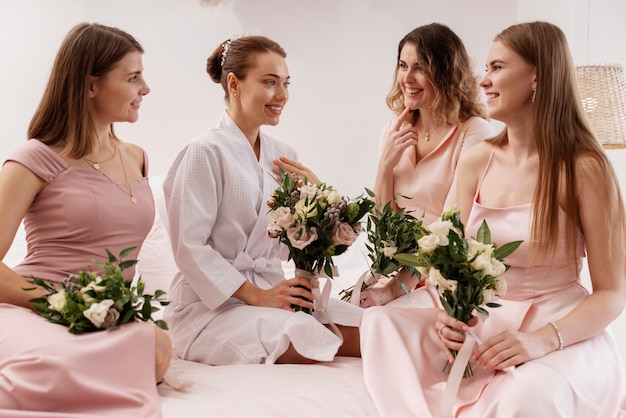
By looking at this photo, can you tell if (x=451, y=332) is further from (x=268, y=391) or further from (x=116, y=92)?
(x=116, y=92)

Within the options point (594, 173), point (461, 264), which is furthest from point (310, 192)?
point (594, 173)

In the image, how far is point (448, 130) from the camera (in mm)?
3158

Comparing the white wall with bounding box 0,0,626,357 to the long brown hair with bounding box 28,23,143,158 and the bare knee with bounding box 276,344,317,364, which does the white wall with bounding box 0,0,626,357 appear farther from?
the bare knee with bounding box 276,344,317,364

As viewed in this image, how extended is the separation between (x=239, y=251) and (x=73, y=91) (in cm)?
81

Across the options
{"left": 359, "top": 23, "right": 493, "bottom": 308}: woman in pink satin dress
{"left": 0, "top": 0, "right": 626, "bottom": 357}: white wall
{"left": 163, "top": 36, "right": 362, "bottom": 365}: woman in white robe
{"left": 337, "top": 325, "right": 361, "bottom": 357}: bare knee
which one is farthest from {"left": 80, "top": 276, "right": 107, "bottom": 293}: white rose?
{"left": 0, "top": 0, "right": 626, "bottom": 357}: white wall

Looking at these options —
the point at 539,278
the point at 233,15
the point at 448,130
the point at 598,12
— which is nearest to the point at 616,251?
the point at 539,278

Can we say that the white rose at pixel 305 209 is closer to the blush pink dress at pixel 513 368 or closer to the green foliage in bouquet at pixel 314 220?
the green foliage in bouquet at pixel 314 220

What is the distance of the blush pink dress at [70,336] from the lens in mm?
1984

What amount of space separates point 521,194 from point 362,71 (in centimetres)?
272

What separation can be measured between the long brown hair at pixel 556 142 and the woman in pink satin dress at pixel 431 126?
58 centimetres

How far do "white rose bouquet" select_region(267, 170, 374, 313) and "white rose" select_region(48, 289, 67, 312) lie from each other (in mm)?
710

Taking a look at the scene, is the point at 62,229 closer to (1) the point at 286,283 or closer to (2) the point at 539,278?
(1) the point at 286,283

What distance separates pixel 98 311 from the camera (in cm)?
210

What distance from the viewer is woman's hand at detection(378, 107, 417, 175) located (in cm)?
313
